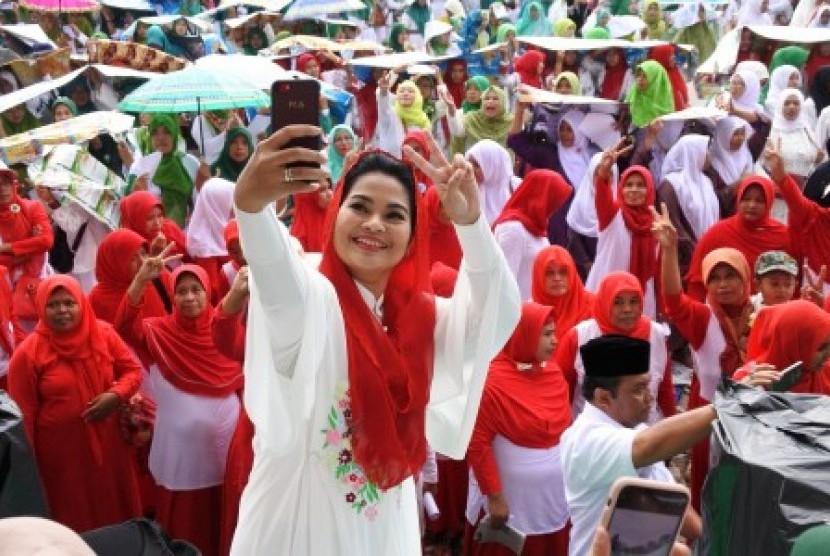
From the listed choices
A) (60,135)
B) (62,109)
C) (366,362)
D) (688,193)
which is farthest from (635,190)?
(62,109)

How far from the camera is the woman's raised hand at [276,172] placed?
2.05 m

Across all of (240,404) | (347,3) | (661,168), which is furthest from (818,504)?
(347,3)

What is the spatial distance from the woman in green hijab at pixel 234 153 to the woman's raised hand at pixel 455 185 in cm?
559

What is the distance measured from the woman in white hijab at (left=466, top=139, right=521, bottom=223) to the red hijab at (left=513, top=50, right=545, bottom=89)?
4.41 metres

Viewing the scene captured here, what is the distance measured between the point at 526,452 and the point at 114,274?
2.08 m

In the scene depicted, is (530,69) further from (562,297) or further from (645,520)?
(645,520)

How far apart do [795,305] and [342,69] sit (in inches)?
316

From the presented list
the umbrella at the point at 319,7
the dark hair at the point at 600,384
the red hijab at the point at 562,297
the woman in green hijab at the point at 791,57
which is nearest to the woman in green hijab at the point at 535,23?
the umbrella at the point at 319,7

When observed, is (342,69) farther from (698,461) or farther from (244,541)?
(244,541)

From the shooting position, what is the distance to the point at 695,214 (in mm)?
7172

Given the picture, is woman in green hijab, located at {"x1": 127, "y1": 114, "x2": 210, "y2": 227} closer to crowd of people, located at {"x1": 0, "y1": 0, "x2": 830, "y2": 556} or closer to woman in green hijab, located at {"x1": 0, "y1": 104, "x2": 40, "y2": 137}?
crowd of people, located at {"x1": 0, "y1": 0, "x2": 830, "y2": 556}

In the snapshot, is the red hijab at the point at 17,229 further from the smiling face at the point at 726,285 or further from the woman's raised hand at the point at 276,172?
the woman's raised hand at the point at 276,172

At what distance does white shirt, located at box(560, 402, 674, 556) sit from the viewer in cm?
311

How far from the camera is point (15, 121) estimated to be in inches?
385
